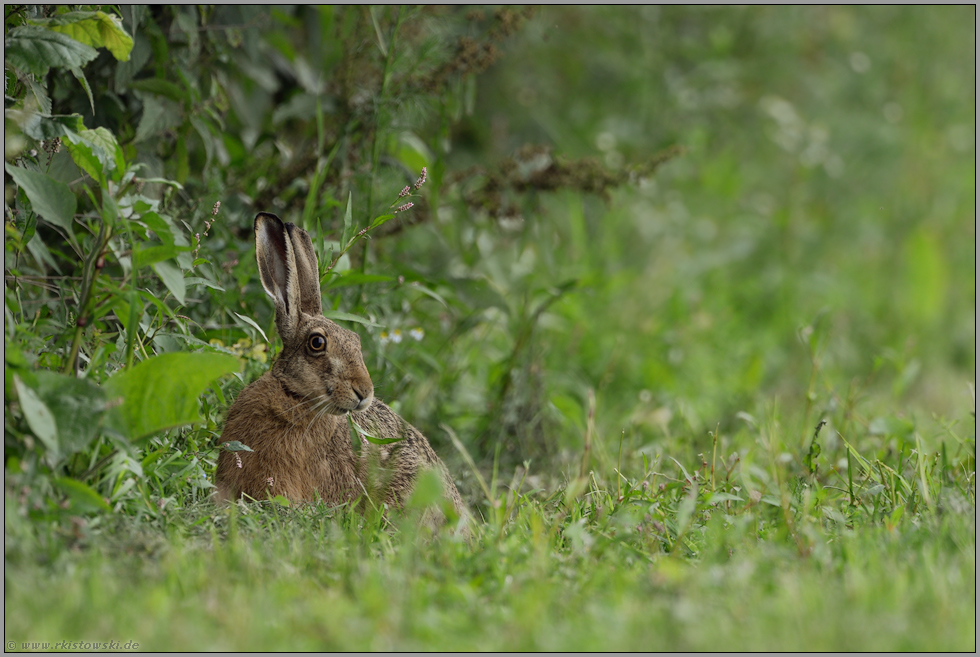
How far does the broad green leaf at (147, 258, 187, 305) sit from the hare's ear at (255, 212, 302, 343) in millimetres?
598

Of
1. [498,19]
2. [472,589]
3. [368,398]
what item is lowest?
[472,589]

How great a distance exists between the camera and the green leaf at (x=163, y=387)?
271 cm

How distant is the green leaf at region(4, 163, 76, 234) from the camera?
2.84m

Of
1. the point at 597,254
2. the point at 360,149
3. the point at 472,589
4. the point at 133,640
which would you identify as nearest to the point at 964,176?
the point at 597,254

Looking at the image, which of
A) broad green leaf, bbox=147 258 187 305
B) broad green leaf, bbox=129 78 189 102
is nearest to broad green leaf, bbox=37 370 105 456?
broad green leaf, bbox=147 258 187 305

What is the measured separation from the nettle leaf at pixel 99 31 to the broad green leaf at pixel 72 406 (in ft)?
4.22

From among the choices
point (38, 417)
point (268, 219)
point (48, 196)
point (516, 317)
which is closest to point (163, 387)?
point (38, 417)

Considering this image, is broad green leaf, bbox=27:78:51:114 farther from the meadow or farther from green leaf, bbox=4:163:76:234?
green leaf, bbox=4:163:76:234

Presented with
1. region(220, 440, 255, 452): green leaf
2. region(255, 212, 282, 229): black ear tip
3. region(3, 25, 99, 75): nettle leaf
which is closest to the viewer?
region(3, 25, 99, 75): nettle leaf

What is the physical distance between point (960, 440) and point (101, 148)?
3.52 m

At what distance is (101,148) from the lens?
2.95 meters

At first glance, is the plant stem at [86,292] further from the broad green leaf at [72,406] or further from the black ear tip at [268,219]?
the black ear tip at [268,219]

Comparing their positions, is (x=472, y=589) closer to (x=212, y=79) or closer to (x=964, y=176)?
(x=212, y=79)

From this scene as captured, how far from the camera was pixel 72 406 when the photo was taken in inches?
102
